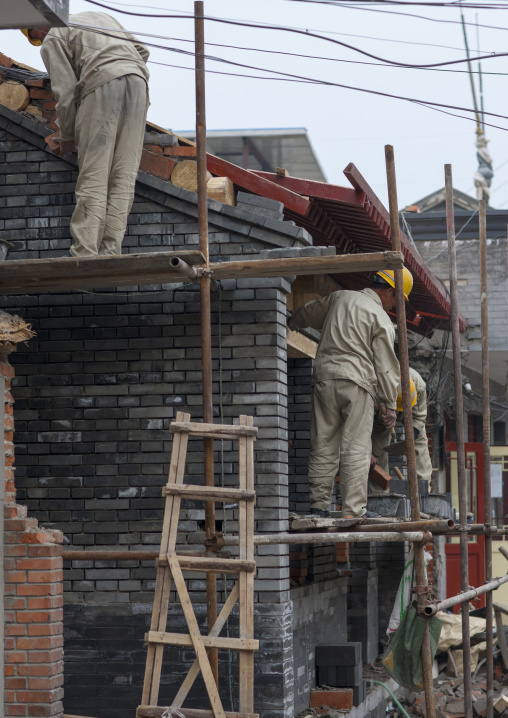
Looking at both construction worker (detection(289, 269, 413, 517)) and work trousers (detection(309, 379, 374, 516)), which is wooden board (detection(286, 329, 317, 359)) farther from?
work trousers (detection(309, 379, 374, 516))

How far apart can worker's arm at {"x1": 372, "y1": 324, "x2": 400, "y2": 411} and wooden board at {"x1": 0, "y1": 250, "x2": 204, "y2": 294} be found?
2.03 m

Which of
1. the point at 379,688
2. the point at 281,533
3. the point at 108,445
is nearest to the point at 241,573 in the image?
the point at 281,533

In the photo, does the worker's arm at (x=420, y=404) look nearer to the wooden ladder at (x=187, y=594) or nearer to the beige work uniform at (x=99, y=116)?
the beige work uniform at (x=99, y=116)

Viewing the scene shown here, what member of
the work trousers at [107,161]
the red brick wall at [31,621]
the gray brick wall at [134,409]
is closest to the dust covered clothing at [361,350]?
the gray brick wall at [134,409]

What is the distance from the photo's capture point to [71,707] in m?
7.90

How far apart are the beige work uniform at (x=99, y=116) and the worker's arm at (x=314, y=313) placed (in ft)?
6.28

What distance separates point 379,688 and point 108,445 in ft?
14.0

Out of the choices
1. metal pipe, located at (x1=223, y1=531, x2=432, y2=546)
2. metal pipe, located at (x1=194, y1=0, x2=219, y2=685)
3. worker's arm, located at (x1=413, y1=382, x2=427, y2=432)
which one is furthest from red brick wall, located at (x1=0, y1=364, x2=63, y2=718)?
worker's arm, located at (x1=413, y1=382, x2=427, y2=432)

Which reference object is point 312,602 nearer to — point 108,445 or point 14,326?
point 108,445

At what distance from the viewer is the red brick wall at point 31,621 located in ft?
20.5

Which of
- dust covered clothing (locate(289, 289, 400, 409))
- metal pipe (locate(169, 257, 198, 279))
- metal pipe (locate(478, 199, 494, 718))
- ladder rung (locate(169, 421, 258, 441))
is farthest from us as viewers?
metal pipe (locate(478, 199, 494, 718))

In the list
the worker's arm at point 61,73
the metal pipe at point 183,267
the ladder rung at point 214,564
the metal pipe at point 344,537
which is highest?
the worker's arm at point 61,73

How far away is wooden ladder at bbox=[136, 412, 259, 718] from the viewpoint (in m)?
5.86

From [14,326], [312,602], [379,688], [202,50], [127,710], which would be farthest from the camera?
[379,688]
